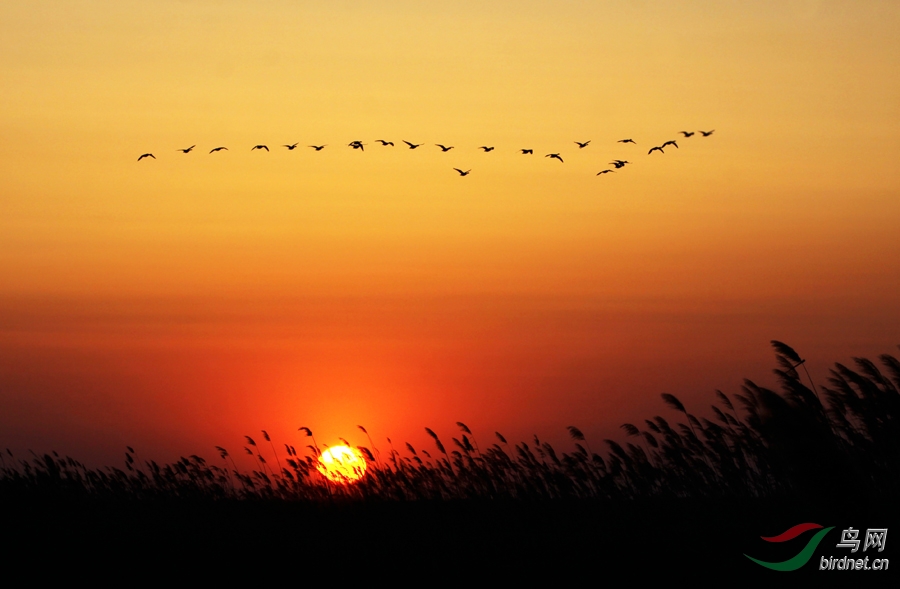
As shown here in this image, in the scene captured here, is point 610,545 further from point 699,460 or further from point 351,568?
point 699,460

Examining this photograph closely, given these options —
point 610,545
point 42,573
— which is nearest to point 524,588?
point 610,545

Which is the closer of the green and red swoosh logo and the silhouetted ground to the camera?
the green and red swoosh logo


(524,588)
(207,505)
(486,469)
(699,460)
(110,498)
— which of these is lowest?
(524,588)

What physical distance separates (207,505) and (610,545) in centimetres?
1082

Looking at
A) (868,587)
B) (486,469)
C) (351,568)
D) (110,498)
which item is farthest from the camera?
(110,498)

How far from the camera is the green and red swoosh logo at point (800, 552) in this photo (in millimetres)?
8768

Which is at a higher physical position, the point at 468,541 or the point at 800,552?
the point at 468,541

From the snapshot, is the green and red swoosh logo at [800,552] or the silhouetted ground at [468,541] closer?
the green and red swoosh logo at [800,552]

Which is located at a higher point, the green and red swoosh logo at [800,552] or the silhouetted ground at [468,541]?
the silhouetted ground at [468,541]

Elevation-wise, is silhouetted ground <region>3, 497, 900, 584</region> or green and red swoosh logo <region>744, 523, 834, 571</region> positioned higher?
silhouetted ground <region>3, 497, 900, 584</region>

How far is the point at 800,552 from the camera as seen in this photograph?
903cm

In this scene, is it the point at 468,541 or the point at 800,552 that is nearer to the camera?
the point at 800,552

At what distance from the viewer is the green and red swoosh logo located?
8768mm

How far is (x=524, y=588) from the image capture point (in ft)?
28.1
